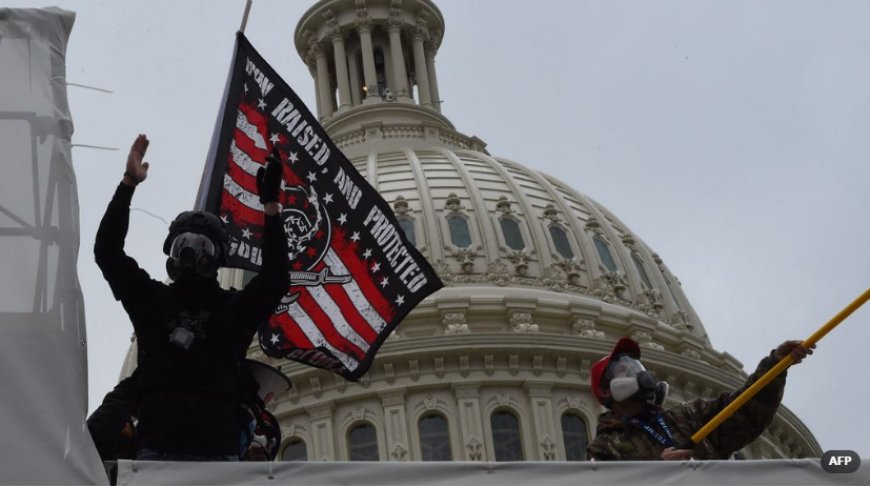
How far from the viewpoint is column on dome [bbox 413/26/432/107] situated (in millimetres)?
74062

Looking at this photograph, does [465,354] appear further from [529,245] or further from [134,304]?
[134,304]

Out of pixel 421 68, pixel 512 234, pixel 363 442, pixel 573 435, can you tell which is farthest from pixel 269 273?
pixel 421 68

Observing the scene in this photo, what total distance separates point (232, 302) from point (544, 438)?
43881 mm

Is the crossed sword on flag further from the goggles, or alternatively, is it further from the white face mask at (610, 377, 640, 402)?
the goggles

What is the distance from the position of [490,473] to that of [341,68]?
6431 centimetres

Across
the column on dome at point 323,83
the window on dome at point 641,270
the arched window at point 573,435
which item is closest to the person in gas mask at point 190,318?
the arched window at point 573,435

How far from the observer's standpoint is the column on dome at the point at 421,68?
7406cm

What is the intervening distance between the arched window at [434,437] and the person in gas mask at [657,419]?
138 ft

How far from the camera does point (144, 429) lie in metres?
10.0

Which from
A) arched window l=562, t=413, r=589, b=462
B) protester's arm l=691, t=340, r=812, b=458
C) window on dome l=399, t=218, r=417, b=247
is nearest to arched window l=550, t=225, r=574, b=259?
window on dome l=399, t=218, r=417, b=247

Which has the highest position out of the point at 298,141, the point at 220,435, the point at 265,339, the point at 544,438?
the point at 544,438

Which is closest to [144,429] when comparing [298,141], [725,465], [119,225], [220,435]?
[220,435]

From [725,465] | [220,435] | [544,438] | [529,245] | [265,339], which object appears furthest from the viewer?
[529,245]

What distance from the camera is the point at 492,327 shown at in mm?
56656
